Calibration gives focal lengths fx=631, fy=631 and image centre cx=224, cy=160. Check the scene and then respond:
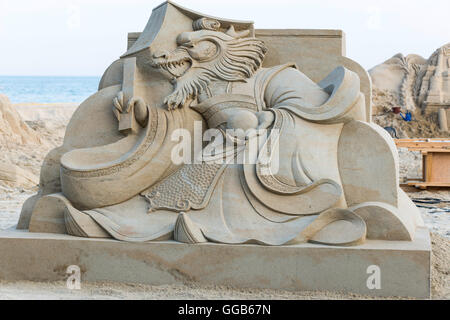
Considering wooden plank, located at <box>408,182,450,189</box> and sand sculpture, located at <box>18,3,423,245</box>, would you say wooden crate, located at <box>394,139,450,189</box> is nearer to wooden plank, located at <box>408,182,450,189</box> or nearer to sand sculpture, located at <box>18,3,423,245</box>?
wooden plank, located at <box>408,182,450,189</box>

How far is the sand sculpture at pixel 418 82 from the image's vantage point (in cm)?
1609

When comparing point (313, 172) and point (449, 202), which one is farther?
point (449, 202)

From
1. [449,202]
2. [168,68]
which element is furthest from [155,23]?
[449,202]

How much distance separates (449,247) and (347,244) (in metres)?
1.55

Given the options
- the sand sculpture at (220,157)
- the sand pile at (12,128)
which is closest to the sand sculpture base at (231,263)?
the sand sculpture at (220,157)

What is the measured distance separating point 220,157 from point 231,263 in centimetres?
74

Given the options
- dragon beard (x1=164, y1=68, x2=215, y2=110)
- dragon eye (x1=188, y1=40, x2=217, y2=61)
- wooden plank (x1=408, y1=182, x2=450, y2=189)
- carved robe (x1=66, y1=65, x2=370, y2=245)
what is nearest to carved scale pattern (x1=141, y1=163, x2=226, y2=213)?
carved robe (x1=66, y1=65, x2=370, y2=245)

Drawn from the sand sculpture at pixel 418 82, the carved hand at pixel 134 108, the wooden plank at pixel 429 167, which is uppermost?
the sand sculpture at pixel 418 82

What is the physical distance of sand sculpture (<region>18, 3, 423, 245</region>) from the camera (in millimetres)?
4008

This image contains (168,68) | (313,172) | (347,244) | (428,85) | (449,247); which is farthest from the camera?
(428,85)

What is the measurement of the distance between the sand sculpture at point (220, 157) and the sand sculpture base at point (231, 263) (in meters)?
0.08

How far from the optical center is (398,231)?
3.99 meters

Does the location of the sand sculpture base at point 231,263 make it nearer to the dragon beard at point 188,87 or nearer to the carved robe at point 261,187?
the carved robe at point 261,187

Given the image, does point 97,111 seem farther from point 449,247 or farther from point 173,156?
point 449,247
